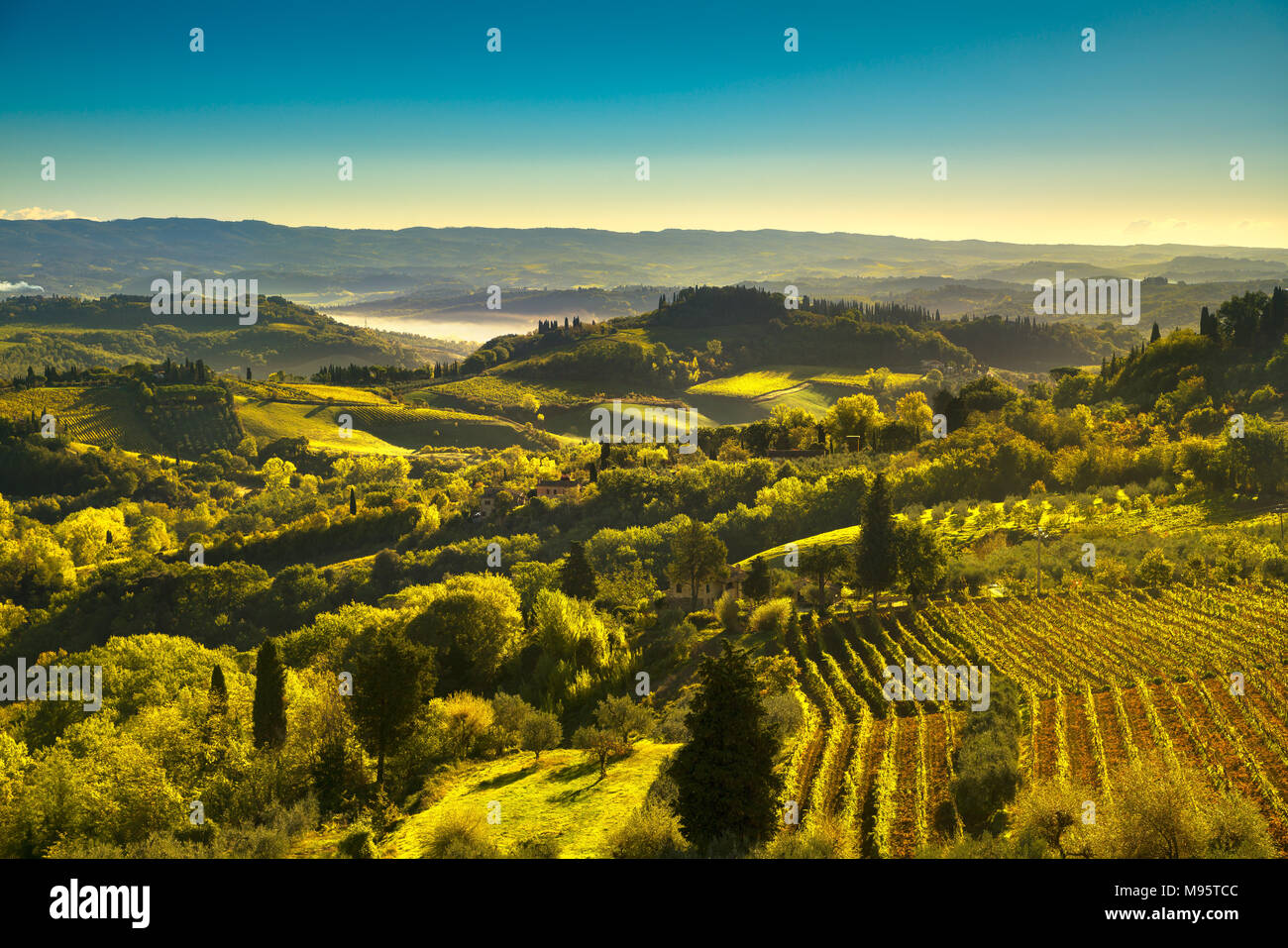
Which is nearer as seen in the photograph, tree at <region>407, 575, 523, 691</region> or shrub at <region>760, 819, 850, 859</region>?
shrub at <region>760, 819, 850, 859</region>

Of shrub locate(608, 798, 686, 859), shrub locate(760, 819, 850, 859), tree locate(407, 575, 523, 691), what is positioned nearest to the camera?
shrub locate(760, 819, 850, 859)

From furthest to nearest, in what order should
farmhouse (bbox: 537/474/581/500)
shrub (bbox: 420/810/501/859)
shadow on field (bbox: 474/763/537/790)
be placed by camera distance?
1. farmhouse (bbox: 537/474/581/500)
2. shadow on field (bbox: 474/763/537/790)
3. shrub (bbox: 420/810/501/859)

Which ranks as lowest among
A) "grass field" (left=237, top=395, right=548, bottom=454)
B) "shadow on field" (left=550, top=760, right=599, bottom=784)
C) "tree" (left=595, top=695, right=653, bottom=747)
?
"shadow on field" (left=550, top=760, right=599, bottom=784)

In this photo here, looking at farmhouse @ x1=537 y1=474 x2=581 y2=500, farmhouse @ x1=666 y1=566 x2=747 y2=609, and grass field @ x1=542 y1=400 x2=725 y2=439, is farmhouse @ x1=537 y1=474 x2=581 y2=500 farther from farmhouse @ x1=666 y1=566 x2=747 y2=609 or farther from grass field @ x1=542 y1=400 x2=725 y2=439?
grass field @ x1=542 y1=400 x2=725 y2=439

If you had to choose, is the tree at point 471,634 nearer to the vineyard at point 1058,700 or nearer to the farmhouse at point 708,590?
the farmhouse at point 708,590

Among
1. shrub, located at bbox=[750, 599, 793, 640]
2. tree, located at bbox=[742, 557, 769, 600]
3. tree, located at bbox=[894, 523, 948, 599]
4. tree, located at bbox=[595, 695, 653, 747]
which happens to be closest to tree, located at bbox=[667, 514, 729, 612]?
tree, located at bbox=[742, 557, 769, 600]
